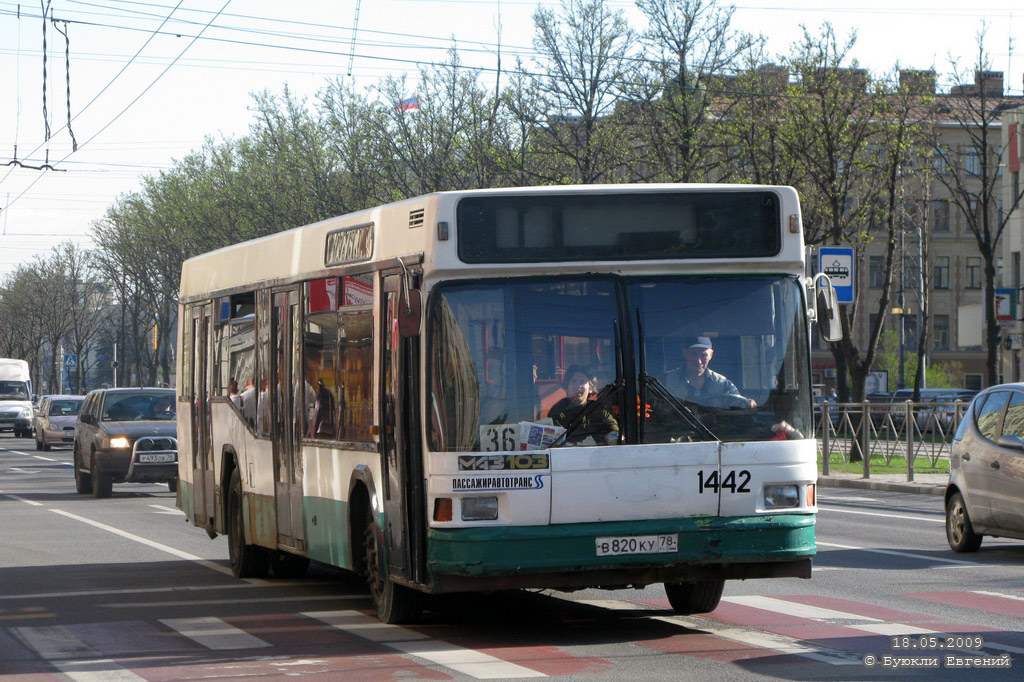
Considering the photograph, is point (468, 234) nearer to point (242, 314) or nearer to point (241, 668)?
point (241, 668)

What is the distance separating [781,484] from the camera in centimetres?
943

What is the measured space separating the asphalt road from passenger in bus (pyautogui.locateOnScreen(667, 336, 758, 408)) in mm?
1340

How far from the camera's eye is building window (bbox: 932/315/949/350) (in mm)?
95000

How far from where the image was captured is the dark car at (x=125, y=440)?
85.4 feet

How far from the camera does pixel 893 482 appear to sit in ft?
91.2

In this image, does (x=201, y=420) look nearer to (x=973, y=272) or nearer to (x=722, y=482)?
(x=722, y=482)

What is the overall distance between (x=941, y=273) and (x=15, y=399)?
173 feet

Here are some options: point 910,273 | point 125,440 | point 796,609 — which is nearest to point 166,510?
point 125,440

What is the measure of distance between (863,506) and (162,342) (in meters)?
62.9

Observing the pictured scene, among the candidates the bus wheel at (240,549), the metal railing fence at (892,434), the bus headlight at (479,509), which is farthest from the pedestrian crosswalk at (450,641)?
the metal railing fence at (892,434)

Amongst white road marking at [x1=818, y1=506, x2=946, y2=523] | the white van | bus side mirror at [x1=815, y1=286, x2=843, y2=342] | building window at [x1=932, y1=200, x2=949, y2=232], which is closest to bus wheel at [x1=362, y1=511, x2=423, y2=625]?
bus side mirror at [x1=815, y1=286, x2=843, y2=342]

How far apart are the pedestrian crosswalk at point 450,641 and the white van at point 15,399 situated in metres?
56.6

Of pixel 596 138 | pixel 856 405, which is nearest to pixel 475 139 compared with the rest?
pixel 596 138

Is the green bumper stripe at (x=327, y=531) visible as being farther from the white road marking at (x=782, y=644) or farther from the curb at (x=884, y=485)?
the curb at (x=884, y=485)
